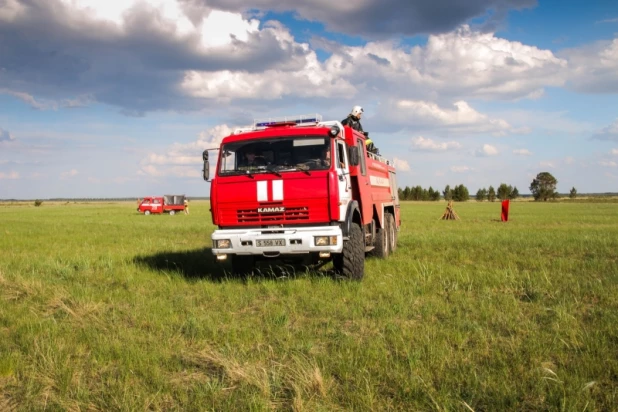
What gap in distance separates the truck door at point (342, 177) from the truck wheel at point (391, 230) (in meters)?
4.16

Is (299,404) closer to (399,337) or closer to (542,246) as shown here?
(399,337)

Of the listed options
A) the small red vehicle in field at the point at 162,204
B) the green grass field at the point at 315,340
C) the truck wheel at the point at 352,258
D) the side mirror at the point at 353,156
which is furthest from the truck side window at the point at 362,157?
the small red vehicle in field at the point at 162,204

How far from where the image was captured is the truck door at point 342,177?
8648 mm

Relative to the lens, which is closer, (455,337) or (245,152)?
(455,337)

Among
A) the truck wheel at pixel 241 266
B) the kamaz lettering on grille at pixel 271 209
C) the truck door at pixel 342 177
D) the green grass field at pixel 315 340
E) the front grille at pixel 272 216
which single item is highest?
the truck door at pixel 342 177

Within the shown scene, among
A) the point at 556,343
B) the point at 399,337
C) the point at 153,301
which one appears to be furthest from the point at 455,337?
the point at 153,301

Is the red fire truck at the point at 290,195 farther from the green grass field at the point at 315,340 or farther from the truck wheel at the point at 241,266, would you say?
the green grass field at the point at 315,340

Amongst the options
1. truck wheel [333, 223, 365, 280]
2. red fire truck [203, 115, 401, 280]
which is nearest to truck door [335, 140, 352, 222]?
red fire truck [203, 115, 401, 280]

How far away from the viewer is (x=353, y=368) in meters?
4.51

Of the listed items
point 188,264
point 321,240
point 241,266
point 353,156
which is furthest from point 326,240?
point 188,264

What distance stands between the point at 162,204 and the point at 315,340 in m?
46.8

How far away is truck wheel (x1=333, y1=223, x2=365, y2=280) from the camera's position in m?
8.80

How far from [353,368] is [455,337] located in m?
1.41

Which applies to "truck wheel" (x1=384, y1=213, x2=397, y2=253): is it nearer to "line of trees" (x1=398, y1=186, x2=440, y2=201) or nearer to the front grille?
the front grille
